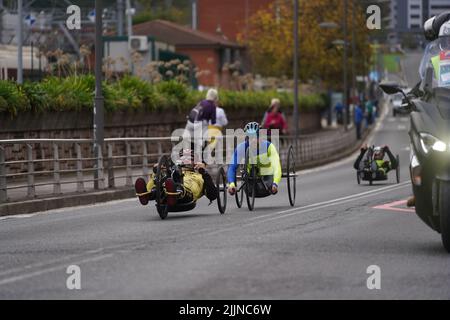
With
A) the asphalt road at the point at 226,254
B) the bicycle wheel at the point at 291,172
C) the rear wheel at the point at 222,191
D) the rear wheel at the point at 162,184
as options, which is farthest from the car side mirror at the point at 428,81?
the bicycle wheel at the point at 291,172

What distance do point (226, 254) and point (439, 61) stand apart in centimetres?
314

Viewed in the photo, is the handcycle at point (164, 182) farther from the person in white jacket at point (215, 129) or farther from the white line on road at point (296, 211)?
the person in white jacket at point (215, 129)

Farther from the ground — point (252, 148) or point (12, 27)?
point (12, 27)

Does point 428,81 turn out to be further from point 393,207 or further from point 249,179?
point 393,207

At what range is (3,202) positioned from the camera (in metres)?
20.2

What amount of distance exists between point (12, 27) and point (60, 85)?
107ft

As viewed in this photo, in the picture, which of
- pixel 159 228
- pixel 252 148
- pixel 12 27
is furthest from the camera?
pixel 12 27

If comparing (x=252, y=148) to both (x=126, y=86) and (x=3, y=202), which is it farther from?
(x=126, y=86)

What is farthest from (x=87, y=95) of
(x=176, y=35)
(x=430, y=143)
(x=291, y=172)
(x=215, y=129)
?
(x=176, y=35)

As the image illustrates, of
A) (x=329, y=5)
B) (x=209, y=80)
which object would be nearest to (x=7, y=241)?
(x=329, y=5)

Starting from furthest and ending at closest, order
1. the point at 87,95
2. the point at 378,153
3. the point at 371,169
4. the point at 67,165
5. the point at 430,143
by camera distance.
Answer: the point at 87,95
the point at 67,165
the point at 371,169
the point at 378,153
the point at 430,143

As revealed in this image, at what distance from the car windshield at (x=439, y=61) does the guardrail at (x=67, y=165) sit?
26.1 feet

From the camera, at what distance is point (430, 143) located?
1202cm

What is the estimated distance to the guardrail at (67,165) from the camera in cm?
2109
